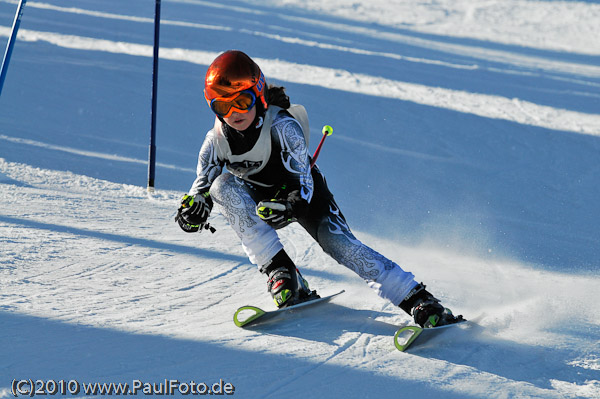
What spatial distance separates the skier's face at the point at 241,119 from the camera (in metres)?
3.12

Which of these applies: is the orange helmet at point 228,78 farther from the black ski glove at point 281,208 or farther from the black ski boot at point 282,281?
the black ski boot at point 282,281

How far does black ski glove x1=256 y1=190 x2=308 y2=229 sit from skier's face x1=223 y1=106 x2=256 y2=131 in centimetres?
41

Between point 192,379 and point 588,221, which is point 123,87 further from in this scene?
point 192,379

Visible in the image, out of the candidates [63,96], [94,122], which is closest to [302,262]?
[94,122]

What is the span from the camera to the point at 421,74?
11477 millimetres

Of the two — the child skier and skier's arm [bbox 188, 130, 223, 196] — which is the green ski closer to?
the child skier

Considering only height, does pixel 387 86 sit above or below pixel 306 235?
above

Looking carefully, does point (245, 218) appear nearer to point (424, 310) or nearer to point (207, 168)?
point (207, 168)

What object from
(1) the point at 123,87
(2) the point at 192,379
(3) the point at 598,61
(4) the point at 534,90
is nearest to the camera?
(2) the point at 192,379

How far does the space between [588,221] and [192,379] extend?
14.3ft

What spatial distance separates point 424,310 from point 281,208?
84 cm

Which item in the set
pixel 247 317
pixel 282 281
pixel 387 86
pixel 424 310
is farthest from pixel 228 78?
pixel 387 86

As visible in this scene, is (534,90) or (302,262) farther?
(534,90)

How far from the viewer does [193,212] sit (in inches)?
126
